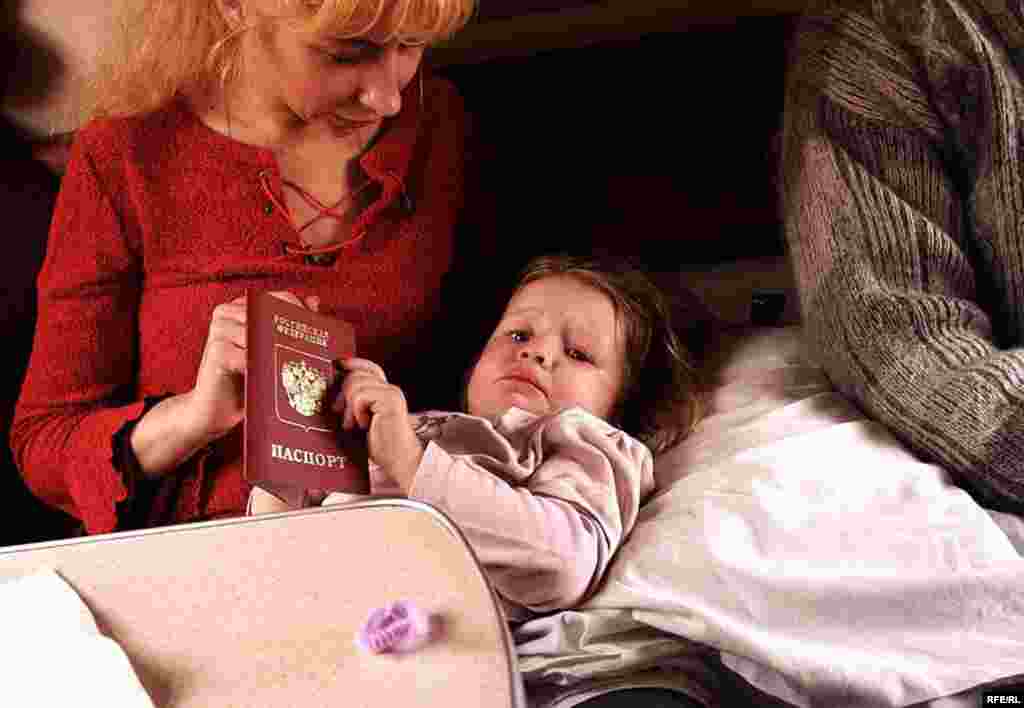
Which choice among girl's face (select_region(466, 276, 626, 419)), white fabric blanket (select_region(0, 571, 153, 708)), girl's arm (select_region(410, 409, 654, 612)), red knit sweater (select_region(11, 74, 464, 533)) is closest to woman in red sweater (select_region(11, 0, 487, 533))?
red knit sweater (select_region(11, 74, 464, 533))

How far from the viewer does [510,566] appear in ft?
2.89

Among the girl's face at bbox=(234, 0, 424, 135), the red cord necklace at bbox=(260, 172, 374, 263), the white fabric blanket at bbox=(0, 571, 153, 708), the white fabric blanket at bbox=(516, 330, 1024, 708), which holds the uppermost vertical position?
the girl's face at bbox=(234, 0, 424, 135)

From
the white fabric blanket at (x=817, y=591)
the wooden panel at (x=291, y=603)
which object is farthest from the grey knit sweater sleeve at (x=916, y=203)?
the wooden panel at (x=291, y=603)

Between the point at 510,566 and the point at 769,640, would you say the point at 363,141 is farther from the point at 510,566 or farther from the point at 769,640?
the point at 769,640

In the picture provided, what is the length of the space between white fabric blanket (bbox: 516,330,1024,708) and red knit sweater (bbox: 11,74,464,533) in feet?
1.58

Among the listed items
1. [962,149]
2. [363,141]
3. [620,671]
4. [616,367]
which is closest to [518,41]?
[363,141]

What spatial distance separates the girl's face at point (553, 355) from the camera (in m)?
1.14

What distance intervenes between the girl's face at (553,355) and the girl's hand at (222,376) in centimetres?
25

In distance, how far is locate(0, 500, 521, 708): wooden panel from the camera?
0.58 metres

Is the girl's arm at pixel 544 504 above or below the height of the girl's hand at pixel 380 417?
below

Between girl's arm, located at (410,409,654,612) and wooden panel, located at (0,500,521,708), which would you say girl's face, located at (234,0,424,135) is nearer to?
girl's arm, located at (410,409,654,612)

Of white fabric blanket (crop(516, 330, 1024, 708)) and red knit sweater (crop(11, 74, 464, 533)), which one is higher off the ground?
red knit sweater (crop(11, 74, 464, 533))

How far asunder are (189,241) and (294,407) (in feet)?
1.30

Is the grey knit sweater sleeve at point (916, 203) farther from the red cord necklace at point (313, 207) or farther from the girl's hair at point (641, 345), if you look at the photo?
the red cord necklace at point (313, 207)
